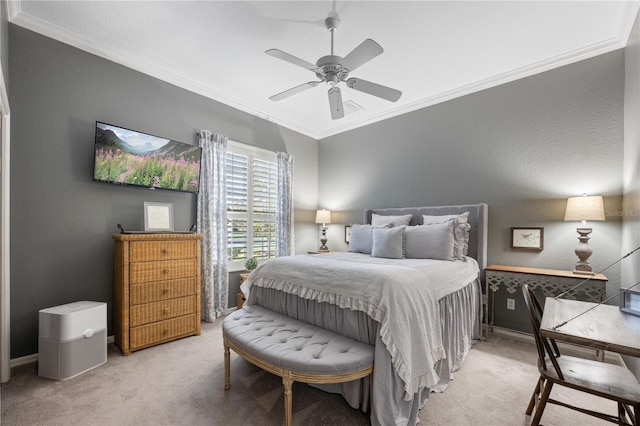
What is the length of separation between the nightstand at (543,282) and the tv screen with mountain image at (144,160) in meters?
3.72

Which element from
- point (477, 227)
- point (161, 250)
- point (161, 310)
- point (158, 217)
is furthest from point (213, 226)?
point (477, 227)

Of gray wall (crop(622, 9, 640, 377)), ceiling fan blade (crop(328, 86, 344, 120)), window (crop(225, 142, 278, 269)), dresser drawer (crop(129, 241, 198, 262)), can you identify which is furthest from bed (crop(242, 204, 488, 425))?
window (crop(225, 142, 278, 269))

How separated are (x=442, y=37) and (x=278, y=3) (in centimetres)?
160

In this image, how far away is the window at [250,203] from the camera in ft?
13.3

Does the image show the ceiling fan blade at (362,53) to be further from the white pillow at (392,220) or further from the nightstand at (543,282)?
the nightstand at (543,282)

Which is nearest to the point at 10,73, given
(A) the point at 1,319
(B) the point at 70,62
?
(B) the point at 70,62

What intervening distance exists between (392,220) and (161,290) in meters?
2.97

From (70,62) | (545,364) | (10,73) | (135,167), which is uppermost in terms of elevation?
(70,62)

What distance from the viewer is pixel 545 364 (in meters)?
1.56

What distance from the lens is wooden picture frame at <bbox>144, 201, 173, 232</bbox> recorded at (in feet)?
10.1

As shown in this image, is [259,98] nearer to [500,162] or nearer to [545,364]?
[500,162]

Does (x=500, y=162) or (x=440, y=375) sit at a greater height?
(x=500, y=162)

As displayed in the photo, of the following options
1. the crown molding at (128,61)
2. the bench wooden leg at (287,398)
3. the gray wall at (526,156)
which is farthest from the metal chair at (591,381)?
the crown molding at (128,61)

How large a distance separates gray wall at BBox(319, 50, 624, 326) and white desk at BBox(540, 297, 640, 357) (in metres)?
1.75
